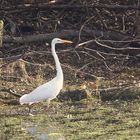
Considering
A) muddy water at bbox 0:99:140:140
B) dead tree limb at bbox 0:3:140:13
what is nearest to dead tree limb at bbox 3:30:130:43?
dead tree limb at bbox 0:3:140:13

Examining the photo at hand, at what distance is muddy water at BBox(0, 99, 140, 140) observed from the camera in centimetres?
795

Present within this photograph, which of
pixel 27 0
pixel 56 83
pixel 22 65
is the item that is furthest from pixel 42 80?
pixel 27 0

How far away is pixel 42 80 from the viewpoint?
11.5 metres

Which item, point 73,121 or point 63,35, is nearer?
point 73,121

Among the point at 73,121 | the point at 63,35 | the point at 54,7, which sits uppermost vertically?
the point at 73,121

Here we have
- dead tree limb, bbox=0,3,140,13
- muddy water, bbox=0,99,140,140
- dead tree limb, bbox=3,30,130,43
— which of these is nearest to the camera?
muddy water, bbox=0,99,140,140

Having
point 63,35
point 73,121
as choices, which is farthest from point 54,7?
point 73,121

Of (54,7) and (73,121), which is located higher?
(73,121)

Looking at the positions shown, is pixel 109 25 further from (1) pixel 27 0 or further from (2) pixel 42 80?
(2) pixel 42 80

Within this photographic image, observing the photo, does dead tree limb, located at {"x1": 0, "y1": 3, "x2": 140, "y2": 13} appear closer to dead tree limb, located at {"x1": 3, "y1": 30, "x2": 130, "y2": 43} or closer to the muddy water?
dead tree limb, located at {"x1": 3, "y1": 30, "x2": 130, "y2": 43}

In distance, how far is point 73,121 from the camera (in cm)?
888

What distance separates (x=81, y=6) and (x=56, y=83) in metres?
3.17

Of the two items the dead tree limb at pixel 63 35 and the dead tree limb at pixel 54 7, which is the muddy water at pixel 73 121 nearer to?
the dead tree limb at pixel 54 7

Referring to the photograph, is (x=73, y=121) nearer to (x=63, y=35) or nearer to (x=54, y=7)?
(x=63, y=35)
